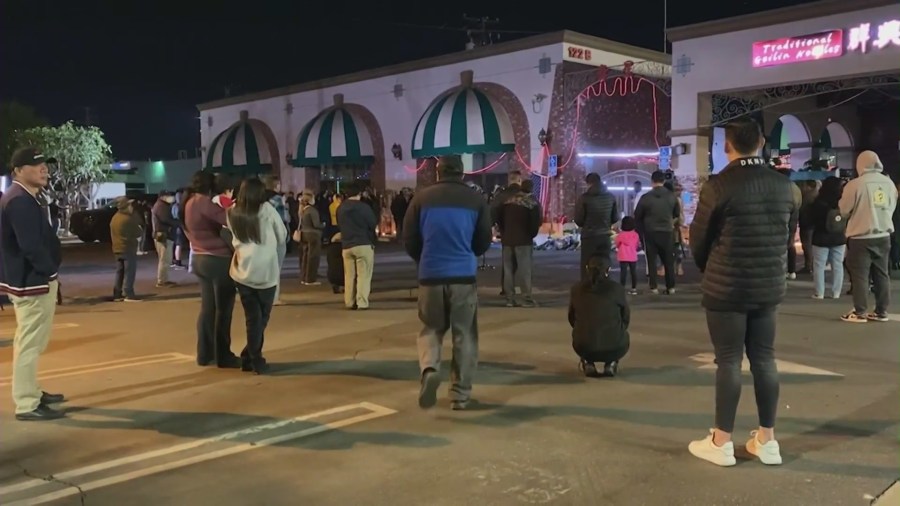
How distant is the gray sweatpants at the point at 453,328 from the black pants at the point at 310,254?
7.72 m

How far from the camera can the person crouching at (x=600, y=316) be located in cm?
633

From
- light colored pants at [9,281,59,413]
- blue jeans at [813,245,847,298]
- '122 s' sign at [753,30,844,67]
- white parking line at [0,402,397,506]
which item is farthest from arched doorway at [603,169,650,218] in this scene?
light colored pants at [9,281,59,413]

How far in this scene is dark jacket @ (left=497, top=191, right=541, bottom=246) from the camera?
1033 cm

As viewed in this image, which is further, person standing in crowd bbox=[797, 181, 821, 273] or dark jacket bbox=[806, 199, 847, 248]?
person standing in crowd bbox=[797, 181, 821, 273]

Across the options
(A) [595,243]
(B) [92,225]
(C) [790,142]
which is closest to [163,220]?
(A) [595,243]

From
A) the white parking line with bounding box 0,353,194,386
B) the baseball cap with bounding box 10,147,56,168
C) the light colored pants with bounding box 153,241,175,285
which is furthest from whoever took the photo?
the light colored pants with bounding box 153,241,175,285

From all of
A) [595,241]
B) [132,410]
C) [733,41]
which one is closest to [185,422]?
[132,410]

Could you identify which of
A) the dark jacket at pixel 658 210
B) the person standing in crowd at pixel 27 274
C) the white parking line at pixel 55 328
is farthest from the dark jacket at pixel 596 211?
the white parking line at pixel 55 328

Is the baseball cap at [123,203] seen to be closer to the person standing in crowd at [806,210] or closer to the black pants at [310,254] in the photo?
the black pants at [310,254]

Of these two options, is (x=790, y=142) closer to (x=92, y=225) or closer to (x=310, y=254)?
(x=310, y=254)

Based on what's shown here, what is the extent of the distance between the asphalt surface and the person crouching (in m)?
0.34

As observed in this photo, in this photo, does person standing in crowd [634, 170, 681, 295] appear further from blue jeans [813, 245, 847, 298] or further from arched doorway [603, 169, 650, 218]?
arched doorway [603, 169, 650, 218]

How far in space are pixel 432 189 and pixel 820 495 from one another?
323cm

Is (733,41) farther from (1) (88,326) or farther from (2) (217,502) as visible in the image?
(2) (217,502)
